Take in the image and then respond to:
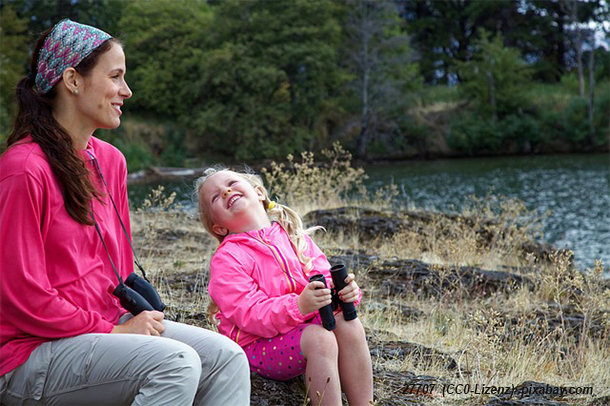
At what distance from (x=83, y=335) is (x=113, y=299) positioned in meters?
0.25

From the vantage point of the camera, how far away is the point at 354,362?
2682 mm

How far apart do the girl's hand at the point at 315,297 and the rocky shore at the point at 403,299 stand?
0.53 metres

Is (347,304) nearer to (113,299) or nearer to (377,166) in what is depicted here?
(113,299)

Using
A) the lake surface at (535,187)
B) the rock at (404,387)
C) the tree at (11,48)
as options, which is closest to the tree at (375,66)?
the lake surface at (535,187)

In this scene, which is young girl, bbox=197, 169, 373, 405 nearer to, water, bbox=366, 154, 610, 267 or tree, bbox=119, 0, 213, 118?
water, bbox=366, 154, 610, 267

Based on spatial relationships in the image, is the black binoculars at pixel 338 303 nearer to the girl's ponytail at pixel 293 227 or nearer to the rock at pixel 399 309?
the girl's ponytail at pixel 293 227

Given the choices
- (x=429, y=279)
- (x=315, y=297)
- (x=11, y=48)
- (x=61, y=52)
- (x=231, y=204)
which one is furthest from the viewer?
(x=11, y=48)

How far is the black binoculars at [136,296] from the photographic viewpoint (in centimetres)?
226

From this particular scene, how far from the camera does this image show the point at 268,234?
2.94 metres

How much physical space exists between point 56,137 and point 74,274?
0.46 metres

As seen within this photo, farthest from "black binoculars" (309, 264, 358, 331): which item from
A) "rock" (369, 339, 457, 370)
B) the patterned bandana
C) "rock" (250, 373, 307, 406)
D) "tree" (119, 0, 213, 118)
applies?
"tree" (119, 0, 213, 118)

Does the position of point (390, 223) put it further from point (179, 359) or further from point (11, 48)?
point (11, 48)

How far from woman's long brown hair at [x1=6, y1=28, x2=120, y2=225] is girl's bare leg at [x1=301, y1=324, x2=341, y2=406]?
3.19 feet

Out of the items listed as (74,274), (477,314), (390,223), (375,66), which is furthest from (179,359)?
(375,66)
